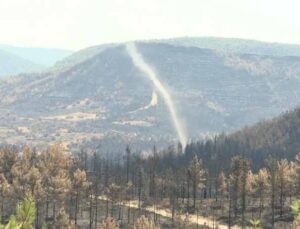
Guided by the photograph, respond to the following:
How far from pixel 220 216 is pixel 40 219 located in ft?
160

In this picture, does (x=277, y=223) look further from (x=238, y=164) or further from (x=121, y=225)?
(x=121, y=225)

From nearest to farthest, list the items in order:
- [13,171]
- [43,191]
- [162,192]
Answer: [43,191] < [13,171] < [162,192]

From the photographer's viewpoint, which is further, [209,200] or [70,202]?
[209,200]

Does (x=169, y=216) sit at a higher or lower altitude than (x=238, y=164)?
lower

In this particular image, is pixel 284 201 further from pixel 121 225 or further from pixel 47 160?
pixel 47 160

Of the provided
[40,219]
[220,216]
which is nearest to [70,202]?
[40,219]

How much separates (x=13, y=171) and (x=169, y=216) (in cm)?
4563

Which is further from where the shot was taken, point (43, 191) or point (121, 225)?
point (121, 225)

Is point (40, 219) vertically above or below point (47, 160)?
below

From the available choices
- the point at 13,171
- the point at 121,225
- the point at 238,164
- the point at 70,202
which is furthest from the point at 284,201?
the point at 13,171

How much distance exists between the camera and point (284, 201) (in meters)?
172

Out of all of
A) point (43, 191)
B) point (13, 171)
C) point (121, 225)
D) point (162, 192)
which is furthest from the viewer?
point (162, 192)

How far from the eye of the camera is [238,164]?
152 meters

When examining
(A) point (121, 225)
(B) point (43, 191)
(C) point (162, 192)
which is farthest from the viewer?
(C) point (162, 192)
